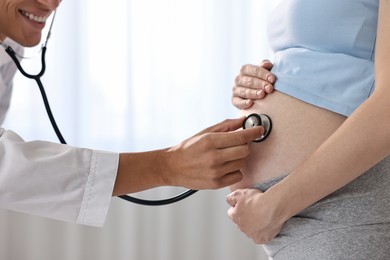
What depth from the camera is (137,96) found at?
98.4 inches

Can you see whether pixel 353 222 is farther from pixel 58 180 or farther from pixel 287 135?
pixel 58 180

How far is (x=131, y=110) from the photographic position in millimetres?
2490

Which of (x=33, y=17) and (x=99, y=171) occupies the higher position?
(x=33, y=17)

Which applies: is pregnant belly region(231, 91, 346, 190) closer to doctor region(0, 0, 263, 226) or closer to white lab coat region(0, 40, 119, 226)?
doctor region(0, 0, 263, 226)

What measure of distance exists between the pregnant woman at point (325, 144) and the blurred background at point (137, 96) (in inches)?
47.8

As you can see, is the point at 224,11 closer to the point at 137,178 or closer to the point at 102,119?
the point at 102,119

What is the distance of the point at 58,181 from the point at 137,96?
1.24 meters

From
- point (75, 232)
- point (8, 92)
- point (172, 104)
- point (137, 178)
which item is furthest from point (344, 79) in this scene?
point (75, 232)

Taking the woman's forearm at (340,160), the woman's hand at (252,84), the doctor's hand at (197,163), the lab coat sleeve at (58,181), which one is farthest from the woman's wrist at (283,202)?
the lab coat sleeve at (58,181)

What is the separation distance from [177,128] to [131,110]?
190 mm

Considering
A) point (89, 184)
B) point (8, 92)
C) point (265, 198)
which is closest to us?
point (265, 198)

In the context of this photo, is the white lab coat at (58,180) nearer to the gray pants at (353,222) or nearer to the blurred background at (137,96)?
the gray pants at (353,222)

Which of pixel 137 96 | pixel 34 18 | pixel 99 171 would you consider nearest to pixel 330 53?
pixel 99 171

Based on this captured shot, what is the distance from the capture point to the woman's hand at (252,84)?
1295 millimetres
